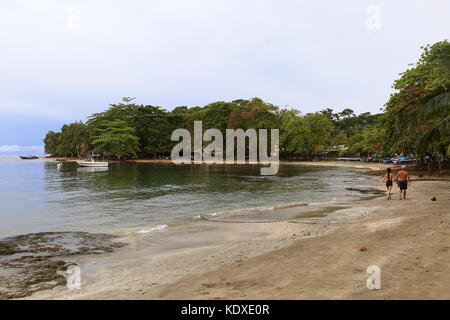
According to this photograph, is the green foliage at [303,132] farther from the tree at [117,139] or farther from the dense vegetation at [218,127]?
the tree at [117,139]

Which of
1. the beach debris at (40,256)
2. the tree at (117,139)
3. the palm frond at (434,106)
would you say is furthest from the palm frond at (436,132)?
the tree at (117,139)

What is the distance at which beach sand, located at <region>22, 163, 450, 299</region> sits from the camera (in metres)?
6.73

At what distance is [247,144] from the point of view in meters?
100

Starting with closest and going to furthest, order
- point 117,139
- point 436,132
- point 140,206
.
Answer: point 436,132 → point 140,206 → point 117,139

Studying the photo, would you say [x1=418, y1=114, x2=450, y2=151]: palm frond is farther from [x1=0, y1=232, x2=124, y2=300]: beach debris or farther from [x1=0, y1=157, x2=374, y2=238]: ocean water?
[x1=0, y1=232, x2=124, y2=300]: beach debris

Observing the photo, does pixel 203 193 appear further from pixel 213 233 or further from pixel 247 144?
pixel 247 144
